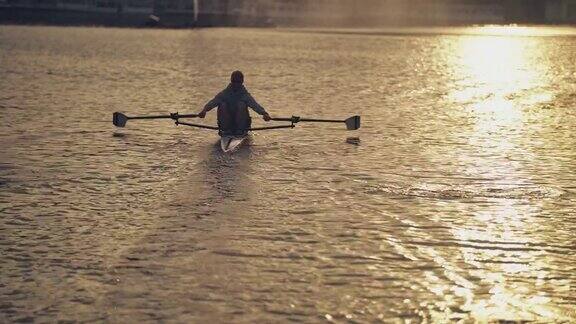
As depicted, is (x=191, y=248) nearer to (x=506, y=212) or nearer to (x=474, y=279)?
(x=474, y=279)

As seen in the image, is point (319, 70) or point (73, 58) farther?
point (73, 58)

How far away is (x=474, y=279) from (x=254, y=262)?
222 centimetres

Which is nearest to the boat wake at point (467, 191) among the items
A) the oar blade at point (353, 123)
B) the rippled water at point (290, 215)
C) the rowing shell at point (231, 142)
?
the rippled water at point (290, 215)

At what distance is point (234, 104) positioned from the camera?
754 inches

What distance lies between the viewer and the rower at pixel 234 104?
1908cm

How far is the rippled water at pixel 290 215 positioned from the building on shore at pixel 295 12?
332ft

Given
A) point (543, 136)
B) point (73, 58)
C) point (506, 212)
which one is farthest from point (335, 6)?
point (506, 212)

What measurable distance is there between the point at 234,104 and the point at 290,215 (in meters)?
6.00

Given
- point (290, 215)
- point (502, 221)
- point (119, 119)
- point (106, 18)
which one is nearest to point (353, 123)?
point (119, 119)

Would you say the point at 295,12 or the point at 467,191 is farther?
the point at 295,12

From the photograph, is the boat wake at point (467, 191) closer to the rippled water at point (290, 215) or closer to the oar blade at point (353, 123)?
the rippled water at point (290, 215)

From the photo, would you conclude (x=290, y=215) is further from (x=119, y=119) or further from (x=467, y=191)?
(x=119, y=119)

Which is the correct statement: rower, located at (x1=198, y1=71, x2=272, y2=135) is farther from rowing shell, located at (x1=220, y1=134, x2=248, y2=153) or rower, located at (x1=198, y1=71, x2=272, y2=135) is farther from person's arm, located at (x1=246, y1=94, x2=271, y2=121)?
rowing shell, located at (x1=220, y1=134, x2=248, y2=153)

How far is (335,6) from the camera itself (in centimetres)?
14938
